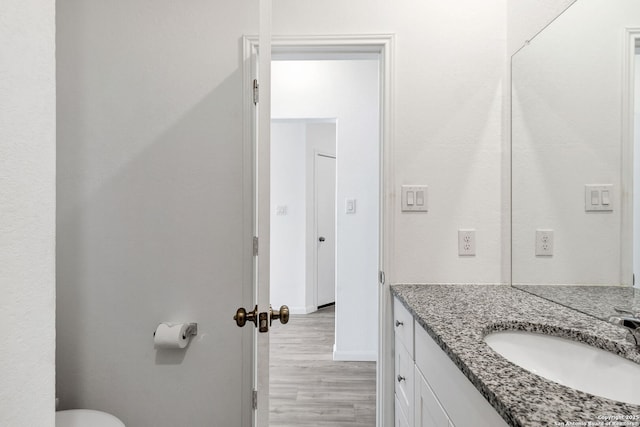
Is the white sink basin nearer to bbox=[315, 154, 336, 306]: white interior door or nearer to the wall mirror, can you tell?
the wall mirror

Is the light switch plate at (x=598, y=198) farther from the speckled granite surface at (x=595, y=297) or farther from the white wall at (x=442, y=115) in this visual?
the white wall at (x=442, y=115)

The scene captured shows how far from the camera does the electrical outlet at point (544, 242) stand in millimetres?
1252

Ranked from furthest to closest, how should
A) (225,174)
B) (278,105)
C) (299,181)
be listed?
(299,181) < (278,105) < (225,174)

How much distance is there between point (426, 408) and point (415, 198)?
0.88 meters

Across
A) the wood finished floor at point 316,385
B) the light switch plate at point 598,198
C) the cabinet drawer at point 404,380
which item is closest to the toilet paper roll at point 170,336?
the wood finished floor at point 316,385

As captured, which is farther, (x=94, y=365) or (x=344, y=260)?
(x=344, y=260)

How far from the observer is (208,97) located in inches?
60.0

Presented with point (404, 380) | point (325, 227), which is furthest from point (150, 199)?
point (325, 227)

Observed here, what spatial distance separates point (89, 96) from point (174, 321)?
3.96ft

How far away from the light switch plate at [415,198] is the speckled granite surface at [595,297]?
23.4 inches

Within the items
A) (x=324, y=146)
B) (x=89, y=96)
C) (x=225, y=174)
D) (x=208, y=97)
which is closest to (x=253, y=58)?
(x=208, y=97)

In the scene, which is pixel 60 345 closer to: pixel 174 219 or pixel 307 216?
pixel 174 219

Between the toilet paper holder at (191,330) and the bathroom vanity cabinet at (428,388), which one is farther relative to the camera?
the toilet paper holder at (191,330)

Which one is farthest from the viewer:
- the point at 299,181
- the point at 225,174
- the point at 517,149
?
the point at 299,181
